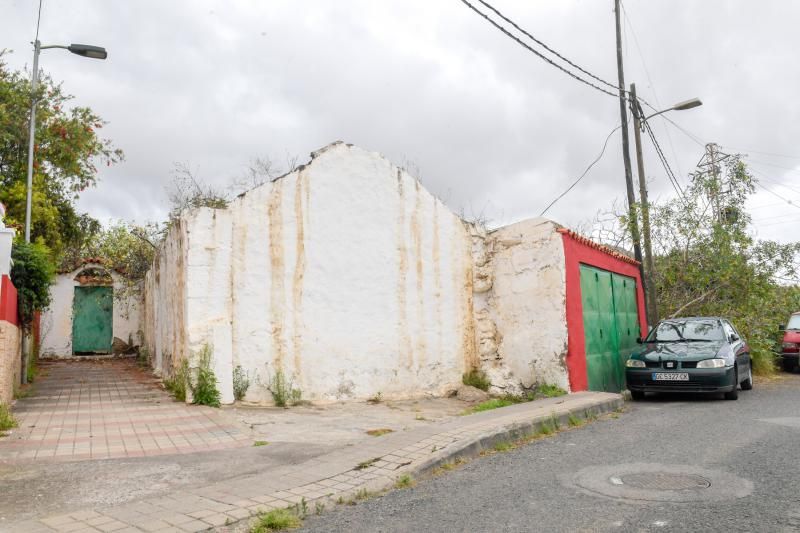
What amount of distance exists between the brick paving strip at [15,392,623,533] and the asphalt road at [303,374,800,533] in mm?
248

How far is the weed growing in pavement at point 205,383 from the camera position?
8.69m

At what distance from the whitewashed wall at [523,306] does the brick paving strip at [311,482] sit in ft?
10.4

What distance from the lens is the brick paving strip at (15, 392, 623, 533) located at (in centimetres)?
397

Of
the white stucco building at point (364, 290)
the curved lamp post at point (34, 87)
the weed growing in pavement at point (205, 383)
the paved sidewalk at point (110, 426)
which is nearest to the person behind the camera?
the paved sidewalk at point (110, 426)

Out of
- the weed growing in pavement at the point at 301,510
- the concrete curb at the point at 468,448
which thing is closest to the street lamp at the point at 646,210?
the concrete curb at the point at 468,448

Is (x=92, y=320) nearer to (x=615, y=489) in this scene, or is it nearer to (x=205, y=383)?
(x=205, y=383)

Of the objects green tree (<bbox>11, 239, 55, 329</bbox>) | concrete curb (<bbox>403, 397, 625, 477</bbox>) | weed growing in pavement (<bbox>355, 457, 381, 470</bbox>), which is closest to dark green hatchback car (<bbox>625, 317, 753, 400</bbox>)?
concrete curb (<bbox>403, 397, 625, 477</bbox>)

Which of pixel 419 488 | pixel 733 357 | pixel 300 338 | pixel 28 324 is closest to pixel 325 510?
pixel 419 488

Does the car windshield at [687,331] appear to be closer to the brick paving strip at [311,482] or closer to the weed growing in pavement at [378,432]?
the brick paving strip at [311,482]

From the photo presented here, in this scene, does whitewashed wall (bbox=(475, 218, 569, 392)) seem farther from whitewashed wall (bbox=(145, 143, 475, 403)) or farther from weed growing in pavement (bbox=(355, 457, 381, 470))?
weed growing in pavement (bbox=(355, 457, 381, 470))

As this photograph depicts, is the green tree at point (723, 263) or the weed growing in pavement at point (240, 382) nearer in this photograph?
the weed growing in pavement at point (240, 382)

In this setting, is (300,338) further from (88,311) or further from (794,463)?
(88,311)

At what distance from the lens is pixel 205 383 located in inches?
342

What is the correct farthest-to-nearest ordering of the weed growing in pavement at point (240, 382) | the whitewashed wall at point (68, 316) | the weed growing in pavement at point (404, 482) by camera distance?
the whitewashed wall at point (68, 316)
the weed growing in pavement at point (240, 382)
the weed growing in pavement at point (404, 482)
